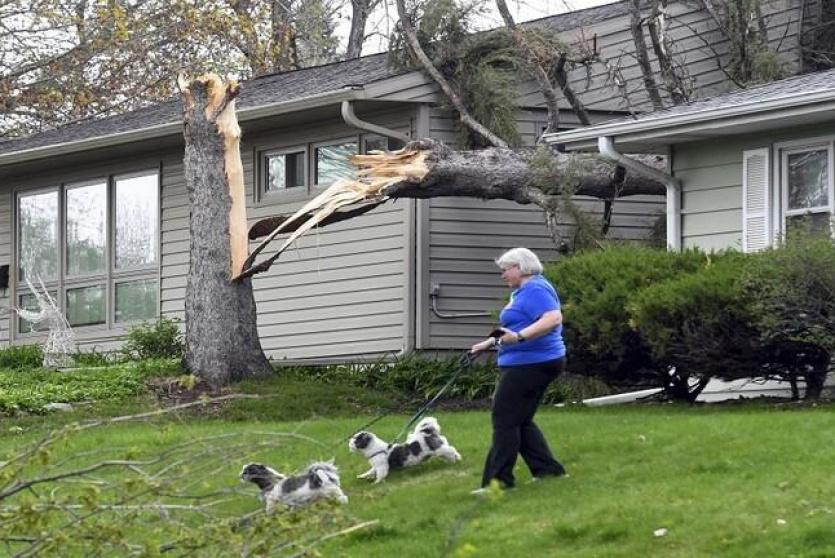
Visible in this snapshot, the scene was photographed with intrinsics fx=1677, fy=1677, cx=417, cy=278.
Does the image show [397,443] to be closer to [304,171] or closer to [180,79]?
[180,79]

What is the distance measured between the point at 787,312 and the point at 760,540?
5133 mm

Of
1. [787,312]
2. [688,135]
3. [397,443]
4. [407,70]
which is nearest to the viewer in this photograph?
[397,443]

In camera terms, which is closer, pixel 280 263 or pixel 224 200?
pixel 224 200

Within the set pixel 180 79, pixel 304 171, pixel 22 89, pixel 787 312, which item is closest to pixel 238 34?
pixel 22 89

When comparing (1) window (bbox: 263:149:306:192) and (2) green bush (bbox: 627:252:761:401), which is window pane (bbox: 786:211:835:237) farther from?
(1) window (bbox: 263:149:306:192)

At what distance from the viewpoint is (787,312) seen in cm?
1383

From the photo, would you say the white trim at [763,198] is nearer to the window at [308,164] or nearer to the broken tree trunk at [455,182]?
the broken tree trunk at [455,182]

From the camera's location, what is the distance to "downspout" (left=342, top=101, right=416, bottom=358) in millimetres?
19406

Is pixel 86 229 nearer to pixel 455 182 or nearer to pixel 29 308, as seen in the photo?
pixel 29 308

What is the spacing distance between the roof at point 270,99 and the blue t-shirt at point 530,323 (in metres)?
8.92

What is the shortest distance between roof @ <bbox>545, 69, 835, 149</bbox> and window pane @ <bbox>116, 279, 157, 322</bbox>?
7.48 meters

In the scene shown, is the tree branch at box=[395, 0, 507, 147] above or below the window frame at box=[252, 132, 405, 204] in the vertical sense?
above

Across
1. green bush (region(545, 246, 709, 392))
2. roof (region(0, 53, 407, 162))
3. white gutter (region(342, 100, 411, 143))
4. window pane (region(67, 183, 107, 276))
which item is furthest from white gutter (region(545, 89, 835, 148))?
window pane (region(67, 183, 107, 276))

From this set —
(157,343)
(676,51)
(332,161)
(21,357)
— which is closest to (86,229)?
(21,357)
